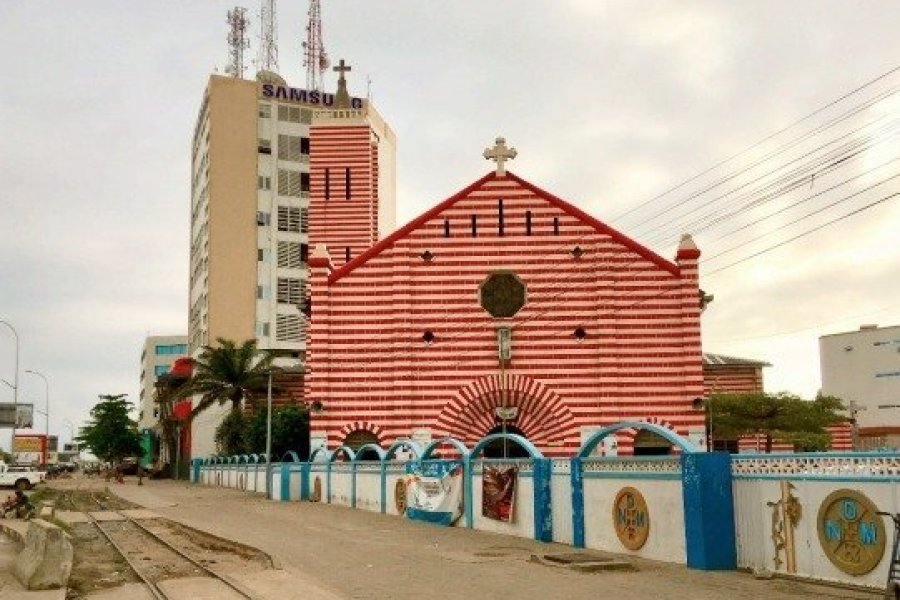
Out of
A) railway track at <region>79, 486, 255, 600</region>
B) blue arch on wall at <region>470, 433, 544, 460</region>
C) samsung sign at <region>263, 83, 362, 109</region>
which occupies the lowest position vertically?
railway track at <region>79, 486, 255, 600</region>

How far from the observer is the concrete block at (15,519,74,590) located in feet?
46.6

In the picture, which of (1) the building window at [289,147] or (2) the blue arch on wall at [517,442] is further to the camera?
(1) the building window at [289,147]

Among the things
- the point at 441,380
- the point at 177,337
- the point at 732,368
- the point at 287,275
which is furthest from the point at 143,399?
the point at 441,380

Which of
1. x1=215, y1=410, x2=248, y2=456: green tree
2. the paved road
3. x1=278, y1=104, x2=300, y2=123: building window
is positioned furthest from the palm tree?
the paved road

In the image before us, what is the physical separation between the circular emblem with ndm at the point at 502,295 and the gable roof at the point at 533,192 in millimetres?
3281

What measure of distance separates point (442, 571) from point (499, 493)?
664 cm

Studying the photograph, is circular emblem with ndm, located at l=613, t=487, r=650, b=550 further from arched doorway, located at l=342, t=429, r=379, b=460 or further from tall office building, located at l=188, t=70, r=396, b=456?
tall office building, located at l=188, t=70, r=396, b=456

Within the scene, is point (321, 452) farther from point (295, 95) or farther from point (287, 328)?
point (295, 95)

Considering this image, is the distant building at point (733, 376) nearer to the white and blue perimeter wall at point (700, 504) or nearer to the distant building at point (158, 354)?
the white and blue perimeter wall at point (700, 504)

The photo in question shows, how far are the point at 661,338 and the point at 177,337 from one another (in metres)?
120

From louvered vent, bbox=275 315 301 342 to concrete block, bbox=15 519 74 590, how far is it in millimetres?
62786

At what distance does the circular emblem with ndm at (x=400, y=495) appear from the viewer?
2782cm

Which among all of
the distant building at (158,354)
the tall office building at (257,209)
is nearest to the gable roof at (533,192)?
the tall office building at (257,209)

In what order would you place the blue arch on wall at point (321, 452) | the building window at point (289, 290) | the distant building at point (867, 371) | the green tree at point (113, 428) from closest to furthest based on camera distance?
the blue arch on wall at point (321, 452) → the building window at point (289, 290) → the distant building at point (867, 371) → the green tree at point (113, 428)
